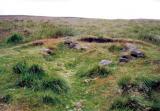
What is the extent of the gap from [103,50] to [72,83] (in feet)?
22.1

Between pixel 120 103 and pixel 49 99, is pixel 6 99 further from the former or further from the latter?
pixel 120 103

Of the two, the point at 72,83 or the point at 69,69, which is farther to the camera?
the point at 69,69

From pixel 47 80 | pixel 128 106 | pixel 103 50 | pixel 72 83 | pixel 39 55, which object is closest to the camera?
pixel 128 106

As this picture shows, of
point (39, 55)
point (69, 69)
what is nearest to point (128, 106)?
point (69, 69)

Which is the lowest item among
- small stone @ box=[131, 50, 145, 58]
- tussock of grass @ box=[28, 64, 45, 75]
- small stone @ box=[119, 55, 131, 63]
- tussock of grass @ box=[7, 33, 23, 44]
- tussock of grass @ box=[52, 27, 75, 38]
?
tussock of grass @ box=[7, 33, 23, 44]

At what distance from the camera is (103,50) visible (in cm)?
2064

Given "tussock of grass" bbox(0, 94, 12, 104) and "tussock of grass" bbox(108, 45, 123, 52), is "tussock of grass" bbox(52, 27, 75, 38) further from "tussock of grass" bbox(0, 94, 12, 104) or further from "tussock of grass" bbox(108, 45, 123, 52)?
"tussock of grass" bbox(0, 94, 12, 104)

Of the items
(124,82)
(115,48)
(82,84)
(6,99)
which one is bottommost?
(82,84)

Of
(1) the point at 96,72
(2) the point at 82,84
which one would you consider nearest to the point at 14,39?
(1) the point at 96,72

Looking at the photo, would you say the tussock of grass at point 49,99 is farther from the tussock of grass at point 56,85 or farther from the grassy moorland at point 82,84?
the tussock of grass at point 56,85

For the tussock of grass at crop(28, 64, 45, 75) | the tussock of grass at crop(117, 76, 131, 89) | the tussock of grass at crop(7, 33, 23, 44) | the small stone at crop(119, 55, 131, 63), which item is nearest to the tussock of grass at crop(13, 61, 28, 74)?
the tussock of grass at crop(28, 64, 45, 75)

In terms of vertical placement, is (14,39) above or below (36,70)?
below

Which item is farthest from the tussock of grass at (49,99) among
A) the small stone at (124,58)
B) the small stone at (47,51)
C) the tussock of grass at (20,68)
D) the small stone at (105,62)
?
the small stone at (47,51)

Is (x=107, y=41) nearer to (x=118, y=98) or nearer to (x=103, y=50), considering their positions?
(x=103, y=50)
